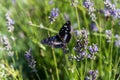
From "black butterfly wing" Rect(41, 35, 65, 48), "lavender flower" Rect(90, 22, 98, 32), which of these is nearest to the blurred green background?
"lavender flower" Rect(90, 22, 98, 32)

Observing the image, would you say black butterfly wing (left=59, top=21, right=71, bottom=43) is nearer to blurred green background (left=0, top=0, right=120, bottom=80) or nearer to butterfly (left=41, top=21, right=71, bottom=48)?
butterfly (left=41, top=21, right=71, bottom=48)

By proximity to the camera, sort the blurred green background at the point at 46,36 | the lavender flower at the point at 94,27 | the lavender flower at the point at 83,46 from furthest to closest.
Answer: the lavender flower at the point at 94,27, the blurred green background at the point at 46,36, the lavender flower at the point at 83,46

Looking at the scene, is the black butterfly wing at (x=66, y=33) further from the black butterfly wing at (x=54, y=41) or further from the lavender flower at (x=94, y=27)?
the lavender flower at (x=94, y=27)

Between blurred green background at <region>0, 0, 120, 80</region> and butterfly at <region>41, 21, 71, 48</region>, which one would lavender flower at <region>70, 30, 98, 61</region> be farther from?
blurred green background at <region>0, 0, 120, 80</region>

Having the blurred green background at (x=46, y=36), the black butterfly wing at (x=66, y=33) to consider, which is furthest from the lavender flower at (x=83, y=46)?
the blurred green background at (x=46, y=36)

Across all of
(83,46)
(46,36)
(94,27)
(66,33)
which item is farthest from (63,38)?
(46,36)

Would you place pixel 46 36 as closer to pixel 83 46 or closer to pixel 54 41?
pixel 54 41

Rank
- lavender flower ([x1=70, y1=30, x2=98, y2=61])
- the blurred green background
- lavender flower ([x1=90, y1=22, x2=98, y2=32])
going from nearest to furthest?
lavender flower ([x1=70, y1=30, x2=98, y2=61]) < the blurred green background < lavender flower ([x1=90, y1=22, x2=98, y2=32])

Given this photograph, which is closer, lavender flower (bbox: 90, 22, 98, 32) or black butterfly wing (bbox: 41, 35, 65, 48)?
black butterfly wing (bbox: 41, 35, 65, 48)

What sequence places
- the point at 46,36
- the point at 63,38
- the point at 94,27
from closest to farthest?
the point at 63,38 < the point at 94,27 < the point at 46,36

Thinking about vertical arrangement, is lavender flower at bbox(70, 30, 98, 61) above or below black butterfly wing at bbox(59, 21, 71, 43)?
below

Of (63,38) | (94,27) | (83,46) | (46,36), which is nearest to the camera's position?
(83,46)

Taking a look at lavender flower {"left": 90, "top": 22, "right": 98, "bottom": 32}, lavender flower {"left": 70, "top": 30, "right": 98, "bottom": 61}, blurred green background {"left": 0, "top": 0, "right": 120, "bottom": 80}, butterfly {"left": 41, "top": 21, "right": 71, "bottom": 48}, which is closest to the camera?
lavender flower {"left": 70, "top": 30, "right": 98, "bottom": 61}
